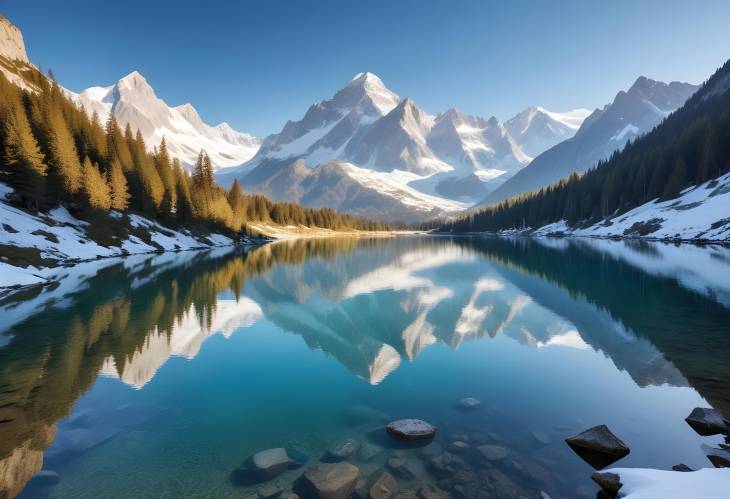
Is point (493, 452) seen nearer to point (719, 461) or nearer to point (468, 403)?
point (468, 403)

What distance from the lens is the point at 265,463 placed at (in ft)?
27.2

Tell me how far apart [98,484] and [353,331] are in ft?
47.8

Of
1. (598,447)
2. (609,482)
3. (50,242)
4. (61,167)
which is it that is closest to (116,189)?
(61,167)

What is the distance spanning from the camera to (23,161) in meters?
52.8

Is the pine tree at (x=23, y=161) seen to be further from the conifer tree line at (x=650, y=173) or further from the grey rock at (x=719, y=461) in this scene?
the conifer tree line at (x=650, y=173)

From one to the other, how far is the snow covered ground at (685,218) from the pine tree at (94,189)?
110 metres

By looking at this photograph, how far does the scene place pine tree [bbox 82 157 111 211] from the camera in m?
61.4

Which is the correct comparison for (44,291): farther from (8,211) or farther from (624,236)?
(624,236)

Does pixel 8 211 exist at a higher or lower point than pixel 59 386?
higher

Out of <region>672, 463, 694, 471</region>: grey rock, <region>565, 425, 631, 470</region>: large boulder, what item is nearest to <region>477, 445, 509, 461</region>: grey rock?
<region>565, 425, 631, 470</region>: large boulder

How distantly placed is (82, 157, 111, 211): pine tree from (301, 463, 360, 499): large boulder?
235 ft

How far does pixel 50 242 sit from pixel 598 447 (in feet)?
194

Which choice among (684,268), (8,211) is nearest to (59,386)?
(8,211)

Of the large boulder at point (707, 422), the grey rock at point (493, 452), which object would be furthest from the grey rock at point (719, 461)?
the grey rock at point (493, 452)
